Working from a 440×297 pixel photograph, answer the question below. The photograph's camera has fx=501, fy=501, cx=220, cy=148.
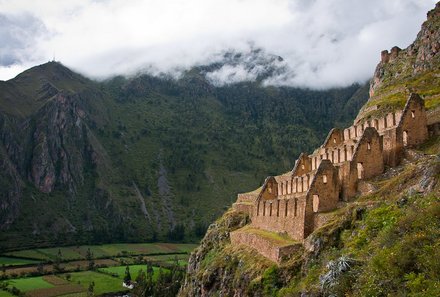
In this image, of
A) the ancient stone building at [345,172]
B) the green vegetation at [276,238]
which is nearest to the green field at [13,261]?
the green vegetation at [276,238]

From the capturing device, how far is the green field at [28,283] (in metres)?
128

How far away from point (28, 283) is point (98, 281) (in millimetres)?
18206

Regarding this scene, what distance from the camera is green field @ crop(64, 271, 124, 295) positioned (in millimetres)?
131000

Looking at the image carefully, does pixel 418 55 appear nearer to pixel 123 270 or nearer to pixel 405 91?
pixel 405 91

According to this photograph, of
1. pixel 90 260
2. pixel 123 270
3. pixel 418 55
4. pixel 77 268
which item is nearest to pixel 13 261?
pixel 77 268

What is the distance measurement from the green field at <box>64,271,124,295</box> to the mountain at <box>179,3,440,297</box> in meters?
71.8

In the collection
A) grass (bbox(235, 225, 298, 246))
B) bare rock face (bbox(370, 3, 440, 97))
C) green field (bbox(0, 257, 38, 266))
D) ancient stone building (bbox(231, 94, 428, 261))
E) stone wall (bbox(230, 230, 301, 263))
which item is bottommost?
green field (bbox(0, 257, 38, 266))

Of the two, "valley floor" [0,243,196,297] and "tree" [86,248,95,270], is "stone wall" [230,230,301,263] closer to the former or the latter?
"valley floor" [0,243,196,297]

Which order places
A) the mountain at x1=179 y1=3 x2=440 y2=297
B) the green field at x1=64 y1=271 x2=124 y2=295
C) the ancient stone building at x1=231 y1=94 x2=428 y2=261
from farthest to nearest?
the green field at x1=64 y1=271 x2=124 y2=295 → the ancient stone building at x1=231 y1=94 x2=428 y2=261 → the mountain at x1=179 y1=3 x2=440 y2=297

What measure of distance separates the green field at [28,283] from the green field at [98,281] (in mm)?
8377

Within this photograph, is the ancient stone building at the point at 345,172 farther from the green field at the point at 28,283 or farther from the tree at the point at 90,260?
the tree at the point at 90,260

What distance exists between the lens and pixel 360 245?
101 feet

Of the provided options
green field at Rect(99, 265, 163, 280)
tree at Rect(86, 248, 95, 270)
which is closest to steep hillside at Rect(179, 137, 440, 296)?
green field at Rect(99, 265, 163, 280)

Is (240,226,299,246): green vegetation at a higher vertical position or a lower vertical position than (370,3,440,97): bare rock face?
lower
